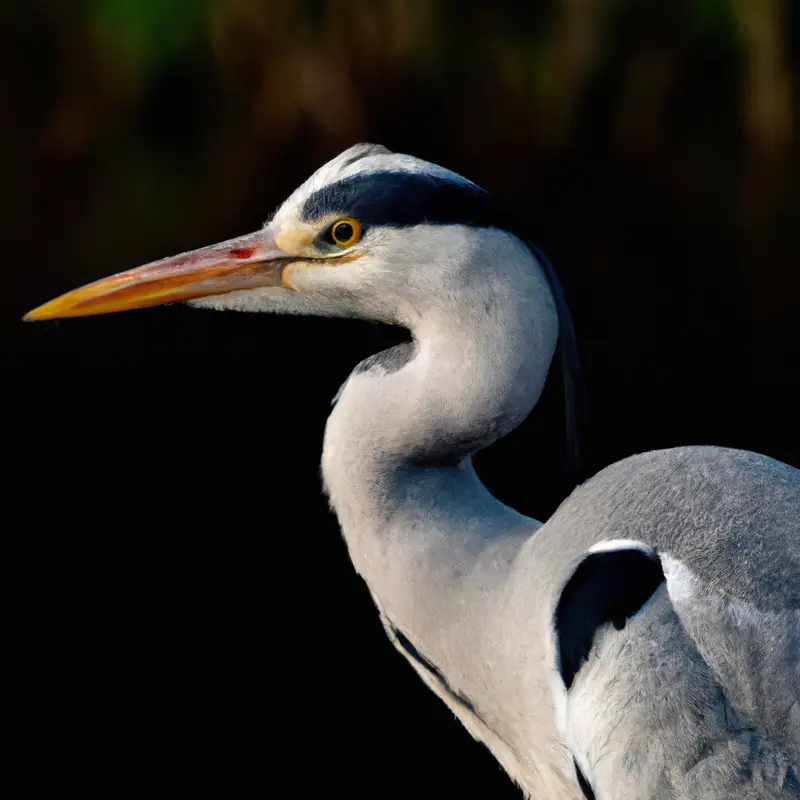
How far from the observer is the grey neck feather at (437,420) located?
6.74 feet

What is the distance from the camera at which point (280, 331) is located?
6.30 metres

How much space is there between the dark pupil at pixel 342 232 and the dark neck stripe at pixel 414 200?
0.13 ft

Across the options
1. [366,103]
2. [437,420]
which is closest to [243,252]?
[437,420]

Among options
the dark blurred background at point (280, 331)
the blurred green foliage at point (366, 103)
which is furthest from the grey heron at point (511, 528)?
the blurred green foliage at point (366, 103)

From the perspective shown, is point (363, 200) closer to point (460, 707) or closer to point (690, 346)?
point (460, 707)

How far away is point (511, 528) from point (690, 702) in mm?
468

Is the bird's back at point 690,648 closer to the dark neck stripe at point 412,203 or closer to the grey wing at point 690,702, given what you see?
the grey wing at point 690,702

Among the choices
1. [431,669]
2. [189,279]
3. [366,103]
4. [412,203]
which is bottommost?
[431,669]

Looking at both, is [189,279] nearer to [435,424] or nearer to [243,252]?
[243,252]

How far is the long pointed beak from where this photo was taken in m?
2.18

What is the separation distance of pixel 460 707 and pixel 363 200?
35.3 inches

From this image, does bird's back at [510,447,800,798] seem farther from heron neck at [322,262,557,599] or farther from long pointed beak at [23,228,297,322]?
long pointed beak at [23,228,297,322]

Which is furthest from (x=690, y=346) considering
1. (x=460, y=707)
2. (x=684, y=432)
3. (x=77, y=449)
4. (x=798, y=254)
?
(x=460, y=707)

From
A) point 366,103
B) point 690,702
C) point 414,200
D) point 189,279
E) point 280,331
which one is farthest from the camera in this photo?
point 366,103
